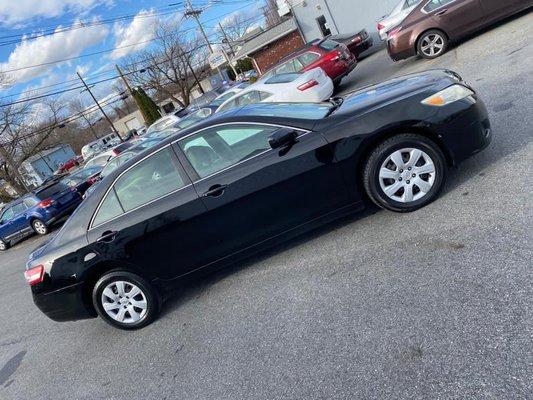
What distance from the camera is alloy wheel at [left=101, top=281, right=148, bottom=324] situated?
441cm

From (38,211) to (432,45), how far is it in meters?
12.9

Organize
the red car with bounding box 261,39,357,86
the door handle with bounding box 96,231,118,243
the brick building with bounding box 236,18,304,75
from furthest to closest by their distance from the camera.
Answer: the brick building with bounding box 236,18,304,75, the red car with bounding box 261,39,357,86, the door handle with bounding box 96,231,118,243

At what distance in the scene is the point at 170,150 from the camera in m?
4.29

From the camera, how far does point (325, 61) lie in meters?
14.0

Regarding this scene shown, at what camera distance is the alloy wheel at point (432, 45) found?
34.0 ft

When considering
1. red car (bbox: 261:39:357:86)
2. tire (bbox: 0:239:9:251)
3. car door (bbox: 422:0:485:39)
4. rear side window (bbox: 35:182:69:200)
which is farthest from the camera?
tire (bbox: 0:239:9:251)

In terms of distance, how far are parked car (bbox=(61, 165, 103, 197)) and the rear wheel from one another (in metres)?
1.55

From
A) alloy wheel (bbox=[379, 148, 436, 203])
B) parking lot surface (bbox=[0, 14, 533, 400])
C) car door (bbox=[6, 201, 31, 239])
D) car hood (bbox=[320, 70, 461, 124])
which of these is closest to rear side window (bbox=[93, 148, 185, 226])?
parking lot surface (bbox=[0, 14, 533, 400])

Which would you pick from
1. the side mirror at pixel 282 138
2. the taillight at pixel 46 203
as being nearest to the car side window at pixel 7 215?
the taillight at pixel 46 203

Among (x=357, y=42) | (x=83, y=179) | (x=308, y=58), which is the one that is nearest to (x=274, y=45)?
(x=357, y=42)

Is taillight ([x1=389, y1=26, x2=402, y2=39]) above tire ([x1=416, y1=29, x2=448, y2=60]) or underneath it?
above

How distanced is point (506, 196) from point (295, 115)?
6.73 ft

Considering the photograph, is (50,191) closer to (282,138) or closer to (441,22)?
(441,22)

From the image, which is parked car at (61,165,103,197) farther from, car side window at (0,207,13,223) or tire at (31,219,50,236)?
car side window at (0,207,13,223)
